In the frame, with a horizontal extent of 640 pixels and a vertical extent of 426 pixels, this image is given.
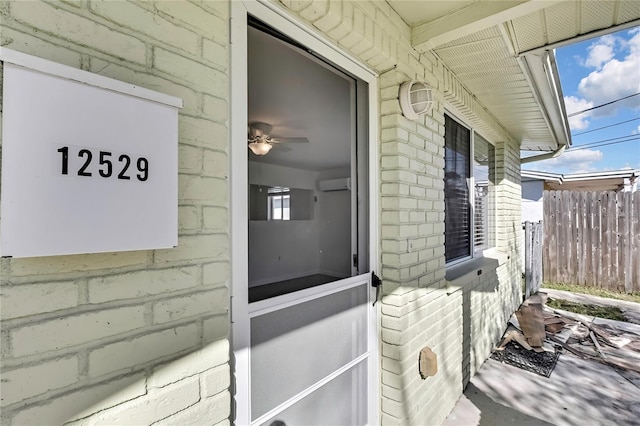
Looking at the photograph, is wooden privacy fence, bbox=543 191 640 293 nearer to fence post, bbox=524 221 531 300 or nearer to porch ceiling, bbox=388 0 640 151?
fence post, bbox=524 221 531 300

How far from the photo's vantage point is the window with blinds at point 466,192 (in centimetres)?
333

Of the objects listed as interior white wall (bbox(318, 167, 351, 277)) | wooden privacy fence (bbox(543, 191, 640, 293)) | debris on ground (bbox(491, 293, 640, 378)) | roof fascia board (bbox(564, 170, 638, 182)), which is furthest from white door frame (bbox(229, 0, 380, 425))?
roof fascia board (bbox(564, 170, 638, 182))

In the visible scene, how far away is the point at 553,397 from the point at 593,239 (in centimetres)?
567

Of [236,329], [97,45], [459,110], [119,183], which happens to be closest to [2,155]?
[119,183]

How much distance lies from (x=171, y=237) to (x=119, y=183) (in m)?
0.21

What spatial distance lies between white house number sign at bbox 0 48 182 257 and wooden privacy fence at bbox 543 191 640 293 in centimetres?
891

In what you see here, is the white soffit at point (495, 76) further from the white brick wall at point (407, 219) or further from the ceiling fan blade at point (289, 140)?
the ceiling fan blade at point (289, 140)

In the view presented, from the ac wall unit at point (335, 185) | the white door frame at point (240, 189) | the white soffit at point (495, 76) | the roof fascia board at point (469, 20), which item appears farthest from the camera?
the white soffit at point (495, 76)

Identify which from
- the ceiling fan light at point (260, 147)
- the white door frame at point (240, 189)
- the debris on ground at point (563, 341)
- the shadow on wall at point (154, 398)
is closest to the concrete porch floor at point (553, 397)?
the debris on ground at point (563, 341)

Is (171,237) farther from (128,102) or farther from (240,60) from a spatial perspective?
(240,60)

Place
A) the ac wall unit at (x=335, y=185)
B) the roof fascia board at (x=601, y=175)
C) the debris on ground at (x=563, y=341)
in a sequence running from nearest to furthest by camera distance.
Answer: the ac wall unit at (x=335, y=185) → the debris on ground at (x=563, y=341) → the roof fascia board at (x=601, y=175)

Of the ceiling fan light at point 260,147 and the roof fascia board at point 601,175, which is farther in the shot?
the roof fascia board at point 601,175

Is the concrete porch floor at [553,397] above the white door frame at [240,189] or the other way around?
the other way around

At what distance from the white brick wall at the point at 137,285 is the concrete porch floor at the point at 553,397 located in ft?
8.64
